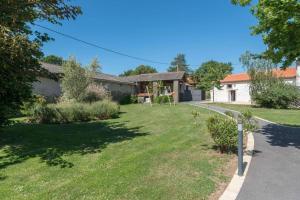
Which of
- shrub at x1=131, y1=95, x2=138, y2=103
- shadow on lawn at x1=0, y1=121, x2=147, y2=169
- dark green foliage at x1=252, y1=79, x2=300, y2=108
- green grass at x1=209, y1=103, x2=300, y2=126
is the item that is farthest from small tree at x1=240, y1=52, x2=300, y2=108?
shadow on lawn at x1=0, y1=121, x2=147, y2=169

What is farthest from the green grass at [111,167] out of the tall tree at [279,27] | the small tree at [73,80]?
the small tree at [73,80]

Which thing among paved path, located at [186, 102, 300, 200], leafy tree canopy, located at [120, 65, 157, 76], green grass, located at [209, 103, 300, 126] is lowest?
paved path, located at [186, 102, 300, 200]

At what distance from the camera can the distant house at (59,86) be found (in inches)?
963

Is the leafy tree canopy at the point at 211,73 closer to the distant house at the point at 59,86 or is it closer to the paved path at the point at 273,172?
the distant house at the point at 59,86

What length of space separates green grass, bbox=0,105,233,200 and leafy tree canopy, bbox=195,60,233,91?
3614 centimetres

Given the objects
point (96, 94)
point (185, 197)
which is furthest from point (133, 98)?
point (185, 197)

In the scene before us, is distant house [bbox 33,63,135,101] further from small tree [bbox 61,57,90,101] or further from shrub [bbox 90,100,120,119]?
shrub [bbox 90,100,120,119]

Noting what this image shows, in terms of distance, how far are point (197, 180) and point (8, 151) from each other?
6.18 m

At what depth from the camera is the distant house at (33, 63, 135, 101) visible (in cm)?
2446

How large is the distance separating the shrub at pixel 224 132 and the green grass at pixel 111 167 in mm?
370

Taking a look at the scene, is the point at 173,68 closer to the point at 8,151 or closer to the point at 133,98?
the point at 133,98

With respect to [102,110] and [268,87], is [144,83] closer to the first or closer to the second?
[268,87]

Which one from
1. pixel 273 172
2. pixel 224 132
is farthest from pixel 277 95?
pixel 273 172

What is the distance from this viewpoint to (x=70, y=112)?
1741cm
